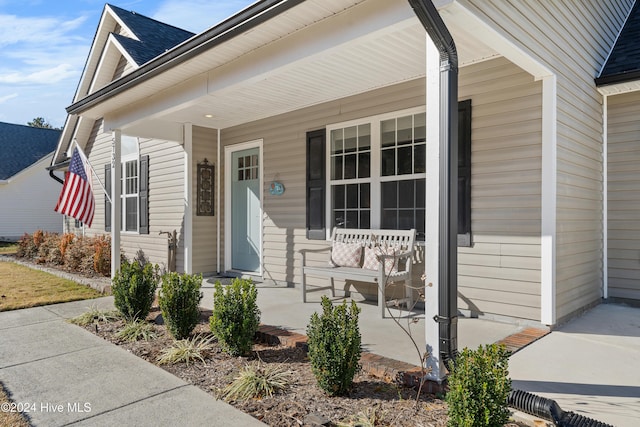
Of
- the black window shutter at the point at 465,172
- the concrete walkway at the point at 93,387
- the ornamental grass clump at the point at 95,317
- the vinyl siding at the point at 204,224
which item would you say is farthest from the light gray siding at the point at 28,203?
the black window shutter at the point at 465,172

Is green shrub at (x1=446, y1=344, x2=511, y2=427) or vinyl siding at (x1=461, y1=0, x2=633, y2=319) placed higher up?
vinyl siding at (x1=461, y1=0, x2=633, y2=319)

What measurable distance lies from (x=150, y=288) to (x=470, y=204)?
11.6ft

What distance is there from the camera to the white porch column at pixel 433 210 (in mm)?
2721

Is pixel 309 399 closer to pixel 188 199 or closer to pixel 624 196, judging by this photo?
pixel 624 196

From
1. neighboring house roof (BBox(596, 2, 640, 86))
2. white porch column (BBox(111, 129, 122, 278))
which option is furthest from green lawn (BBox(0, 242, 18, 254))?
neighboring house roof (BBox(596, 2, 640, 86))

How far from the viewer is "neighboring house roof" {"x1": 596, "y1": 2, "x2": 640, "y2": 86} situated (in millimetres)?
4612

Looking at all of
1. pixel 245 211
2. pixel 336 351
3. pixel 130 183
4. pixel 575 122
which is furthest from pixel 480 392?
pixel 130 183

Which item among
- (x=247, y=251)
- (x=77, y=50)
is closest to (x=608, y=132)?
(x=247, y=251)

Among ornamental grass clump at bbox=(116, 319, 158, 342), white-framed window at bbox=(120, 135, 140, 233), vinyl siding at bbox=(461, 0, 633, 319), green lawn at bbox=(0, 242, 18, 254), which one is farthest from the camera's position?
green lawn at bbox=(0, 242, 18, 254)

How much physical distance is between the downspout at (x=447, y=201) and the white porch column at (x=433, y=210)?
0.09 feet

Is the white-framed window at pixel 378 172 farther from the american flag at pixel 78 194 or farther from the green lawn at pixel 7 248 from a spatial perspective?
the green lawn at pixel 7 248

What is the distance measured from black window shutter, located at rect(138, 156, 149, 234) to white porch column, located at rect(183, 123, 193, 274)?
1746mm

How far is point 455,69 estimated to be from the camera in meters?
2.75

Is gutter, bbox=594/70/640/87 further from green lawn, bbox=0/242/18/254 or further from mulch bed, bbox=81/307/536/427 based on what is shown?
green lawn, bbox=0/242/18/254
